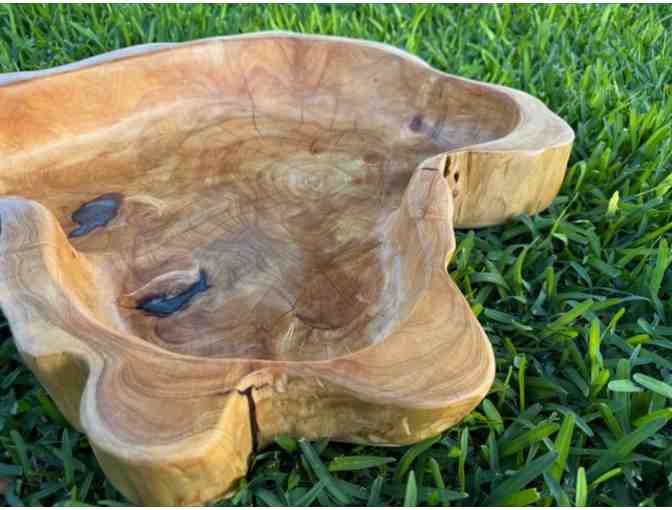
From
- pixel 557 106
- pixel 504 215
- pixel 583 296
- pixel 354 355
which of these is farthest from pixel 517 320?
pixel 557 106

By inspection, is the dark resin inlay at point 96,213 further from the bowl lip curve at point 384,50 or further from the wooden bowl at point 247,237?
the bowl lip curve at point 384,50

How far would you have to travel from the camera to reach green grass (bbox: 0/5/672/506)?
85 cm

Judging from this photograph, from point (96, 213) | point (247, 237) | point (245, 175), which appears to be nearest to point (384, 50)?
point (245, 175)

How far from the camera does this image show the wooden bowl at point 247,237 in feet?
2.37

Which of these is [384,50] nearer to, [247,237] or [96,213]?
[247,237]

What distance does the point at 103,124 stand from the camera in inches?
51.4

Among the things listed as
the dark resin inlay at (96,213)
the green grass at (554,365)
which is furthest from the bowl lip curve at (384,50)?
the dark resin inlay at (96,213)

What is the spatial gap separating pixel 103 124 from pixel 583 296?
97 cm

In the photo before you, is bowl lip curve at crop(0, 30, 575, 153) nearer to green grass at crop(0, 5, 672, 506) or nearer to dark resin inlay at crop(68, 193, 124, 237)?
green grass at crop(0, 5, 672, 506)

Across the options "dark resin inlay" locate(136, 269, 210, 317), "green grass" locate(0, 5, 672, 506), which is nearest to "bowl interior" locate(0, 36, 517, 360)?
"dark resin inlay" locate(136, 269, 210, 317)

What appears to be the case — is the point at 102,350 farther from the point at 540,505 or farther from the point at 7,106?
the point at 7,106

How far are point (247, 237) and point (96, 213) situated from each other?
0.88 ft

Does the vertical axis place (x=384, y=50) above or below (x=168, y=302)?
above

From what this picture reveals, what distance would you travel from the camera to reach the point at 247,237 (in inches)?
43.9
